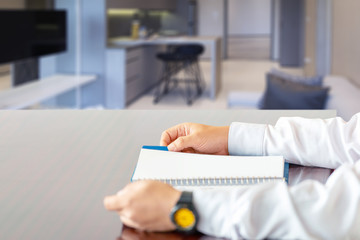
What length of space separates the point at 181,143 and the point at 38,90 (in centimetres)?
364

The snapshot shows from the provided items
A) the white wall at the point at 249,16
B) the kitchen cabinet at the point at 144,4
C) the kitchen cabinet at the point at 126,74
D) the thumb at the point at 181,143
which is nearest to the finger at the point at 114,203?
the thumb at the point at 181,143

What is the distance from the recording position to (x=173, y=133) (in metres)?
0.95

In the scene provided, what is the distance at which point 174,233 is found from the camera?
0.62 m

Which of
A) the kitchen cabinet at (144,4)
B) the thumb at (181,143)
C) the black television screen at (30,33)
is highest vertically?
the kitchen cabinet at (144,4)

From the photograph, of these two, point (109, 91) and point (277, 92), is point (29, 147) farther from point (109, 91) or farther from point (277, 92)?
point (109, 91)

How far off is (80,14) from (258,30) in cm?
1015

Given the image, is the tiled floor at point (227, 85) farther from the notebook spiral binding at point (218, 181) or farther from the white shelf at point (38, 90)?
the notebook spiral binding at point (218, 181)

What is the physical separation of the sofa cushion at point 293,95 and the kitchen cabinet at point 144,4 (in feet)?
9.71

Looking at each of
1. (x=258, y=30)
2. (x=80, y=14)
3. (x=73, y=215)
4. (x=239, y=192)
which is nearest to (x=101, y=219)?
(x=73, y=215)

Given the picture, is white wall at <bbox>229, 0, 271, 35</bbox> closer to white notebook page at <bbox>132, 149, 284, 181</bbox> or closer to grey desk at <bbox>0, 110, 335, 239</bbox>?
grey desk at <bbox>0, 110, 335, 239</bbox>

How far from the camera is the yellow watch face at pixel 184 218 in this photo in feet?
2.02

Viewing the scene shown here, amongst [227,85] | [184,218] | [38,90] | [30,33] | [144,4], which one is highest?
[144,4]

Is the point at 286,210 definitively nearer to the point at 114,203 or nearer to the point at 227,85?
the point at 114,203

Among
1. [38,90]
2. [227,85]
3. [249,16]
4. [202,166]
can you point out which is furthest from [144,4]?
[249,16]
